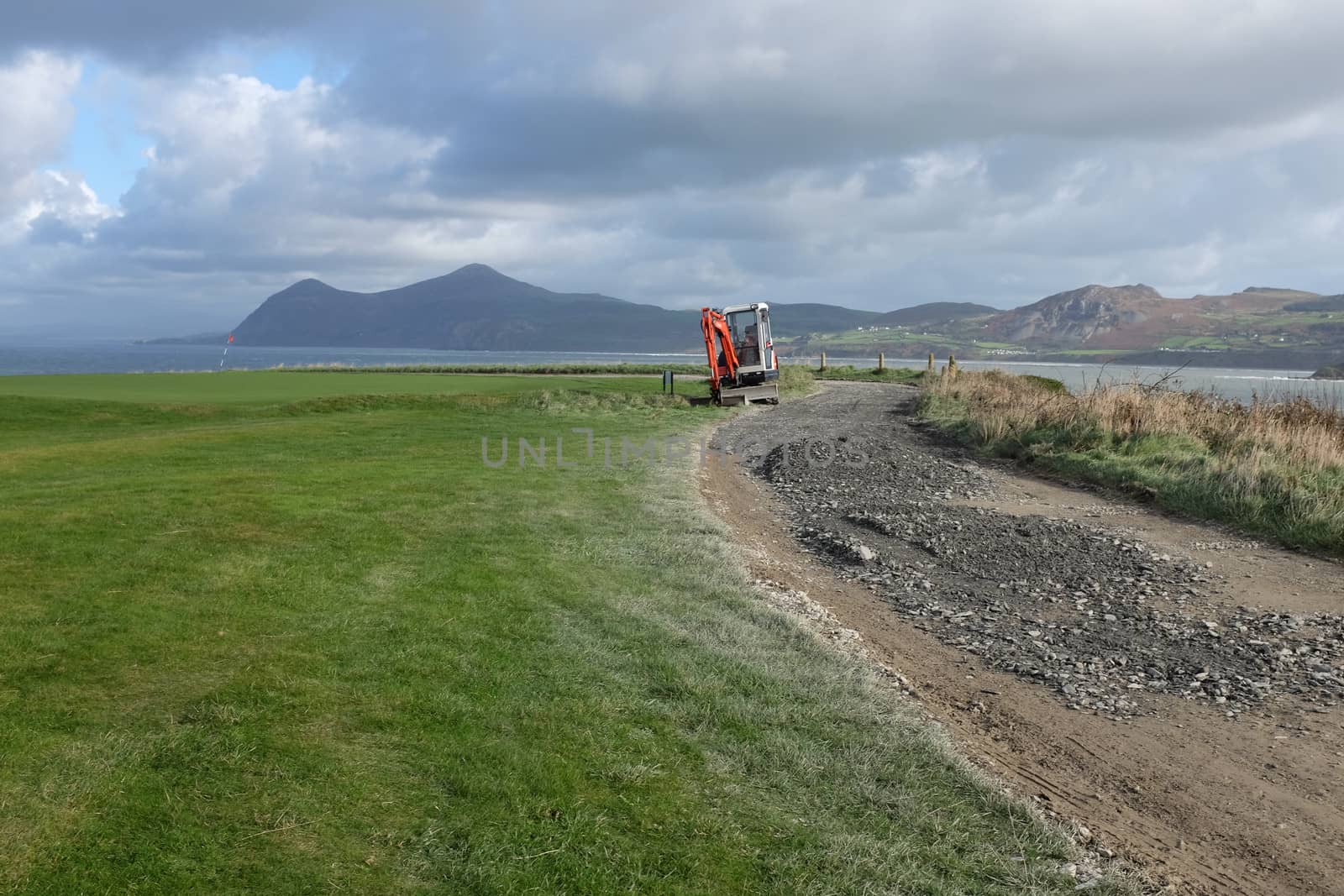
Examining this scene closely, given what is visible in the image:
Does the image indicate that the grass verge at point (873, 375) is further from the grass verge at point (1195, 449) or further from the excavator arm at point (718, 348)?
the grass verge at point (1195, 449)

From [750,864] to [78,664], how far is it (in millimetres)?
4161

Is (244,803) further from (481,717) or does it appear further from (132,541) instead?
(132,541)

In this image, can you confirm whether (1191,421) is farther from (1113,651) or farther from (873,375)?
(873,375)

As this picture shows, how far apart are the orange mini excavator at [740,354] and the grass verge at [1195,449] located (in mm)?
9142

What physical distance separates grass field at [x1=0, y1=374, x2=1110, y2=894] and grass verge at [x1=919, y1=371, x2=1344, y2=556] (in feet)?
25.6

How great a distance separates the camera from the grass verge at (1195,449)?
1184cm

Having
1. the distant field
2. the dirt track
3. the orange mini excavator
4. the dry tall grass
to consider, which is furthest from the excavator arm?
the dirt track

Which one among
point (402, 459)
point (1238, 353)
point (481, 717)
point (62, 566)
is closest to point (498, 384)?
point (402, 459)

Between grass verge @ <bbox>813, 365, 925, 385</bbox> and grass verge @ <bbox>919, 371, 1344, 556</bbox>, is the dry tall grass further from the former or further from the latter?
grass verge @ <bbox>813, 365, 925, 385</bbox>

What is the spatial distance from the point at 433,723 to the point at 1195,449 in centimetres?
1644

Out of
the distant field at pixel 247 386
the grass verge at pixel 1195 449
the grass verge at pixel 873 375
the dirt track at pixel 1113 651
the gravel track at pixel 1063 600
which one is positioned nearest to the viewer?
the dirt track at pixel 1113 651

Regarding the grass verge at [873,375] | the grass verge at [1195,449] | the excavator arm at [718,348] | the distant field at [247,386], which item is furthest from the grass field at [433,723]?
the grass verge at [873,375]

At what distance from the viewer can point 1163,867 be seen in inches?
155

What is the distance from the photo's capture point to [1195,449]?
16594mm
